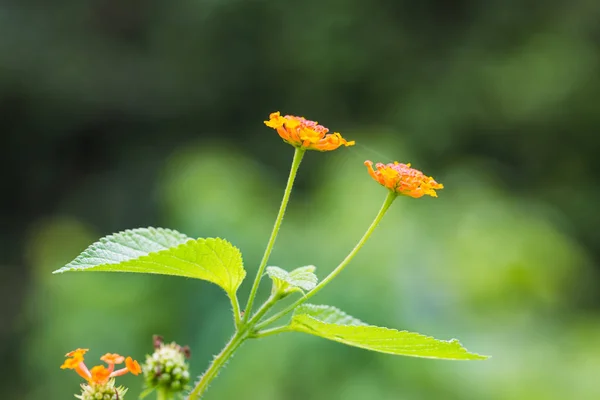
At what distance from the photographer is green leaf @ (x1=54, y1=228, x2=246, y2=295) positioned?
0.43 metres

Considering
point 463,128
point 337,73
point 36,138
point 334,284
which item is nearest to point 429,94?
point 463,128

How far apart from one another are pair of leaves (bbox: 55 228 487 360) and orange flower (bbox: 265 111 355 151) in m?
0.10

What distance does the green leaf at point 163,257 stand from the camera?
1.42 feet

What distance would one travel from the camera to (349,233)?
2352 mm

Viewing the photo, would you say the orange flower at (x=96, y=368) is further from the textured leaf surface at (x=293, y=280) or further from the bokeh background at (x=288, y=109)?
the bokeh background at (x=288, y=109)

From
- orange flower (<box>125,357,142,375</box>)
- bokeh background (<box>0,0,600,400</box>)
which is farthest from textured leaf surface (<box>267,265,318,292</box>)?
bokeh background (<box>0,0,600,400</box>)

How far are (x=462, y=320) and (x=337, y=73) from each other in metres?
1.86

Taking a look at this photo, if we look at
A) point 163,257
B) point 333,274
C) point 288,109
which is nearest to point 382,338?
point 333,274

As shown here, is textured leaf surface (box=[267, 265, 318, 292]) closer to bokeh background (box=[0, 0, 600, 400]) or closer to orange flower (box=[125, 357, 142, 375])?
orange flower (box=[125, 357, 142, 375])

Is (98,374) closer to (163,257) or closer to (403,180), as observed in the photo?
(163,257)

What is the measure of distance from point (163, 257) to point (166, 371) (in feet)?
0.24

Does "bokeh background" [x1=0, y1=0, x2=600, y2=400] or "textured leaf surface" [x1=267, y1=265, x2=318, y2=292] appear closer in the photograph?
"textured leaf surface" [x1=267, y1=265, x2=318, y2=292]

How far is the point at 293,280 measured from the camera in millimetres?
482

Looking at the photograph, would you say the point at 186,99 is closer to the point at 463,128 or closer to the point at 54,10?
the point at 54,10
